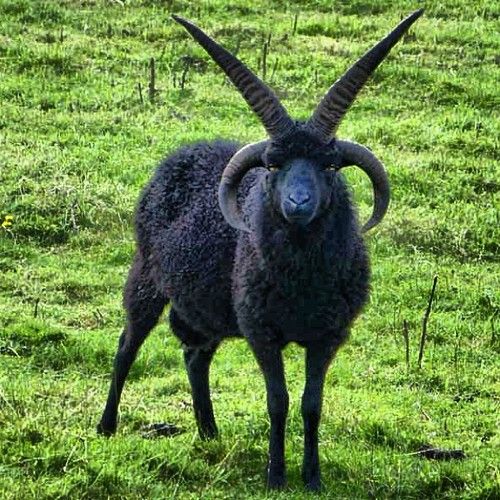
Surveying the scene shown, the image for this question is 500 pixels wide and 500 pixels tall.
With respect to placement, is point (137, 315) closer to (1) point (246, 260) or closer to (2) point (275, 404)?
(1) point (246, 260)

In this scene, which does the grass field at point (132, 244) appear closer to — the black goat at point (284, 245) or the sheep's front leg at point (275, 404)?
the sheep's front leg at point (275, 404)

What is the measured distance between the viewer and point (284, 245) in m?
7.29

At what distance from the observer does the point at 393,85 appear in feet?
61.0

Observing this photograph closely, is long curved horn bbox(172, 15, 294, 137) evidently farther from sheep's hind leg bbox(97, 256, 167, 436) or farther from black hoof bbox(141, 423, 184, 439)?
black hoof bbox(141, 423, 184, 439)

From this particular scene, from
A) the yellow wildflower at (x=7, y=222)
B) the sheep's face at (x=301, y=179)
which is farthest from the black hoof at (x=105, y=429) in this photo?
the yellow wildflower at (x=7, y=222)

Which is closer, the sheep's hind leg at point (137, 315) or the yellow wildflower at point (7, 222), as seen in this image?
the sheep's hind leg at point (137, 315)

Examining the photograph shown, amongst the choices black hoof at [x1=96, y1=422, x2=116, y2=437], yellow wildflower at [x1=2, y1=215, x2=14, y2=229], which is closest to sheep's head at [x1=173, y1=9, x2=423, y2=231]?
black hoof at [x1=96, y1=422, x2=116, y2=437]

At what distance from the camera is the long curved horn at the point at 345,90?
7.12 meters

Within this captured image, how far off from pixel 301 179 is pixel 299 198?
0.57 ft

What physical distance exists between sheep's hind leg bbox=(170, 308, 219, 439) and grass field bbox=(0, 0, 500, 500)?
0.22 metres

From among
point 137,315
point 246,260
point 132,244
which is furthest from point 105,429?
point 132,244

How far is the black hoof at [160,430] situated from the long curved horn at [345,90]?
98.9 inches

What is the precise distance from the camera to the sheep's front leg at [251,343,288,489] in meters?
7.27

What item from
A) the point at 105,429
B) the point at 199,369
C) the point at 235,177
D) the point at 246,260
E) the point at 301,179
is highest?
the point at 301,179
